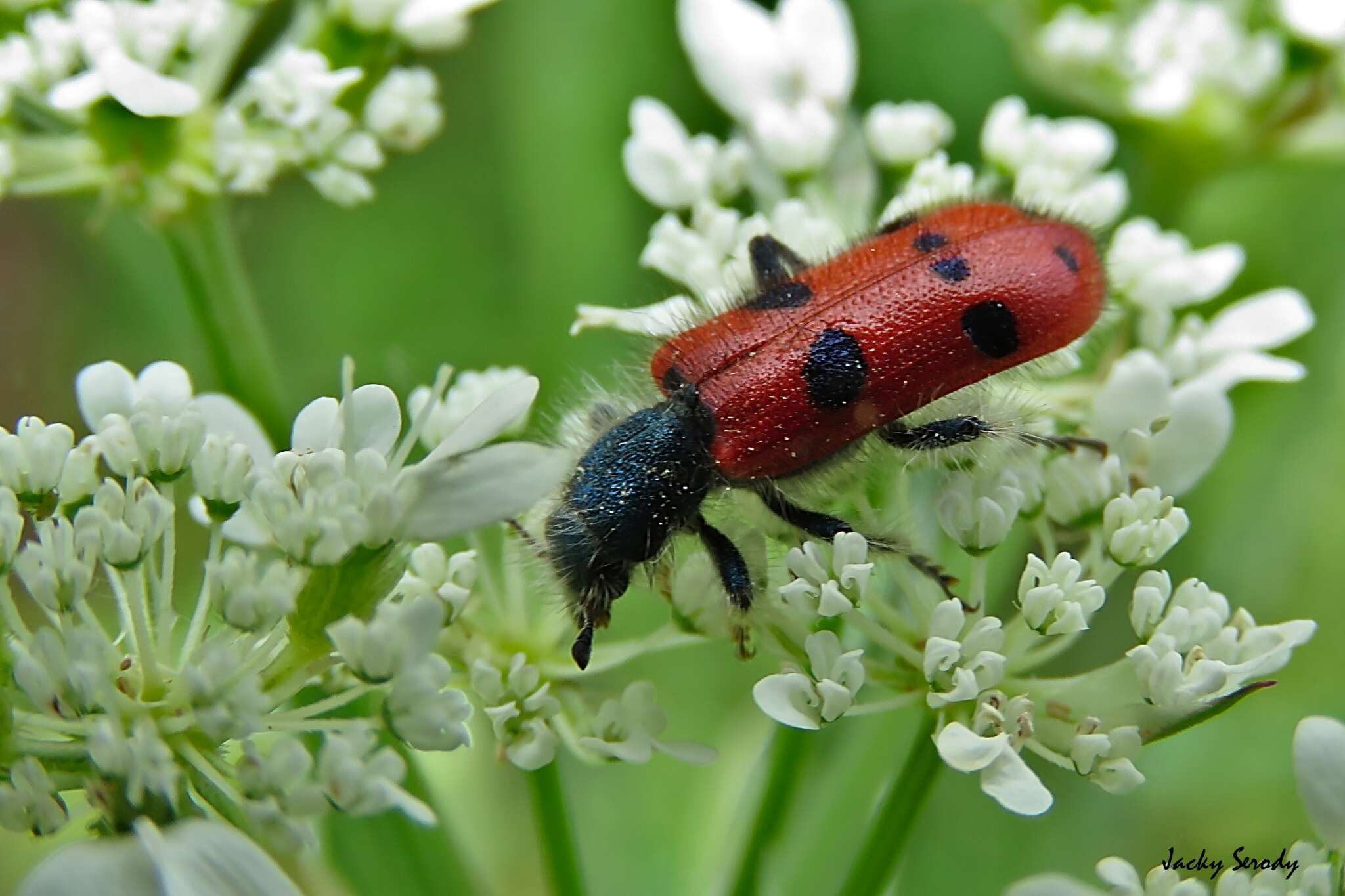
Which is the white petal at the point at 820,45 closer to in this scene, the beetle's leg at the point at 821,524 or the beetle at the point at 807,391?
the beetle at the point at 807,391

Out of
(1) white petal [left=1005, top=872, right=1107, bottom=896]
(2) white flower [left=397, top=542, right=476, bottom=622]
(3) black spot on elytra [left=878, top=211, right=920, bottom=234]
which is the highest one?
(3) black spot on elytra [left=878, top=211, right=920, bottom=234]

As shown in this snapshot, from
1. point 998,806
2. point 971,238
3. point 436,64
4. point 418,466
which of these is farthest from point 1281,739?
point 436,64

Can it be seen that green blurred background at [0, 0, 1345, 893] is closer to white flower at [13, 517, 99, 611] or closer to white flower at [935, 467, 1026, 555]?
white flower at [935, 467, 1026, 555]

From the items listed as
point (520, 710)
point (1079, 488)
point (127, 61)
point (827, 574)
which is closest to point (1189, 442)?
point (1079, 488)

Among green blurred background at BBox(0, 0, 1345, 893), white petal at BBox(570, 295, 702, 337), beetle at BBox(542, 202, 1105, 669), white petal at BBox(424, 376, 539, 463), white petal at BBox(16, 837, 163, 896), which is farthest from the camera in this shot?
green blurred background at BBox(0, 0, 1345, 893)

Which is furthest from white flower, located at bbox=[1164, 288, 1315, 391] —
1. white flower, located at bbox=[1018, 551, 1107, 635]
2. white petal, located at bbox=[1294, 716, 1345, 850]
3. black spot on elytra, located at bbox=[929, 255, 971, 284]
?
white petal, located at bbox=[1294, 716, 1345, 850]

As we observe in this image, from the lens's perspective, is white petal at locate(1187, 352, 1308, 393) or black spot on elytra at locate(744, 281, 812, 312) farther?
white petal at locate(1187, 352, 1308, 393)

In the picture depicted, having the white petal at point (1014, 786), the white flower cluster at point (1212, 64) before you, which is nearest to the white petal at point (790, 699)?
the white petal at point (1014, 786)
